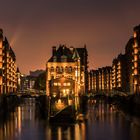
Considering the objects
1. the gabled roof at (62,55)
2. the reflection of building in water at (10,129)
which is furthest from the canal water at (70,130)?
the gabled roof at (62,55)

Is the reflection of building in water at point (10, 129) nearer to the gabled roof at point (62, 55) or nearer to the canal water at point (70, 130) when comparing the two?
the canal water at point (70, 130)

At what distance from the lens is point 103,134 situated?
93.2 m

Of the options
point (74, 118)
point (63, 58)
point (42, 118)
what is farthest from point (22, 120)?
point (63, 58)

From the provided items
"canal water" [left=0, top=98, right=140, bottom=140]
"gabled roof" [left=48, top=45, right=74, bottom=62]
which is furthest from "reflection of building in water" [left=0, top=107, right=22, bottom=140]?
"gabled roof" [left=48, top=45, right=74, bottom=62]

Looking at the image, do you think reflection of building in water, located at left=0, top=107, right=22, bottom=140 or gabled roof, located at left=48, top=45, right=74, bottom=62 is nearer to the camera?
reflection of building in water, located at left=0, top=107, right=22, bottom=140

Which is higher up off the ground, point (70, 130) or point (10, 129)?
point (10, 129)

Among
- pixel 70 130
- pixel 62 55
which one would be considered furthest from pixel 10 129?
pixel 62 55

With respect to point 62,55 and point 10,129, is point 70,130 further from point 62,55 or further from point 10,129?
point 62,55

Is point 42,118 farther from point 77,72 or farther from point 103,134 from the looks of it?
point 77,72

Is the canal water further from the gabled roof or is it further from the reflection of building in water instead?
the gabled roof

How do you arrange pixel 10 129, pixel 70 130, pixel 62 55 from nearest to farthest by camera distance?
pixel 70 130
pixel 10 129
pixel 62 55

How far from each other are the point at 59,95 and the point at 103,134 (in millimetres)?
23064

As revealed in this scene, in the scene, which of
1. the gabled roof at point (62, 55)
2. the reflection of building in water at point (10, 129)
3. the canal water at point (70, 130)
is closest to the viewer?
the reflection of building in water at point (10, 129)

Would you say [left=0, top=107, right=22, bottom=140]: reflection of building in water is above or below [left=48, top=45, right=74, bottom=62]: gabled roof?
below
